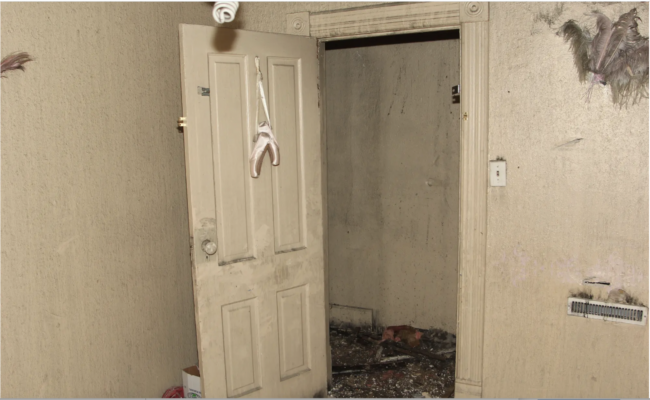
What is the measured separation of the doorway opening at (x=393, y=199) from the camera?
12.7ft

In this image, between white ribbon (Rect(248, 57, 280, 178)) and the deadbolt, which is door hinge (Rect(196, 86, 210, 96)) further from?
the deadbolt

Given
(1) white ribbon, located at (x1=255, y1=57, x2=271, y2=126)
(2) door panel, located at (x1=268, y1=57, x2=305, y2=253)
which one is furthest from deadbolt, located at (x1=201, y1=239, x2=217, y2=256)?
(1) white ribbon, located at (x1=255, y1=57, x2=271, y2=126)

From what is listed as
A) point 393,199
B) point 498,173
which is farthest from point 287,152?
point 393,199

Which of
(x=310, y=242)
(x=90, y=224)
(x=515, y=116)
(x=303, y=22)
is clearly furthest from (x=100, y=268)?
(x=515, y=116)

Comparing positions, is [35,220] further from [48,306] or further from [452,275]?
[452,275]

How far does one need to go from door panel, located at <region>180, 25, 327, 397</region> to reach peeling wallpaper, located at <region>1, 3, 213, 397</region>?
0.40 metres

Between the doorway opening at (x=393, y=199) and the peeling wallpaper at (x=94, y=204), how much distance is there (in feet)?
4.52

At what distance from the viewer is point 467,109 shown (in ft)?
8.53

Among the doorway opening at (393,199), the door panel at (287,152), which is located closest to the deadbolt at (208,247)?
the door panel at (287,152)

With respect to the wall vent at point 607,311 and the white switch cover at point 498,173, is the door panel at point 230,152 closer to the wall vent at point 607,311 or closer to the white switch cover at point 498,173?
the white switch cover at point 498,173

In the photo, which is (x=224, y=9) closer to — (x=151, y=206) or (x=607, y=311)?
(x=151, y=206)

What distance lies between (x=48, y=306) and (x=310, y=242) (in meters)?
1.30

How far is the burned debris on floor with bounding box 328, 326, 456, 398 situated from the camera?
332 centimetres

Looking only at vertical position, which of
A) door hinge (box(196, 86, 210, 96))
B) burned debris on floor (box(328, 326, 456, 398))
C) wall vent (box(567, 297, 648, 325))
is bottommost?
burned debris on floor (box(328, 326, 456, 398))
